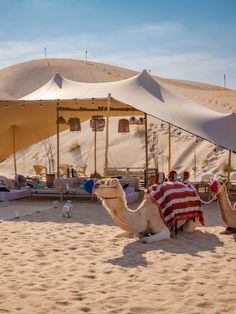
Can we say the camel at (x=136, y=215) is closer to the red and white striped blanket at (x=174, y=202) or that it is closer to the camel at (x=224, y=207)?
the red and white striped blanket at (x=174, y=202)

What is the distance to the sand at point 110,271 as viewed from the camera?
5.15m

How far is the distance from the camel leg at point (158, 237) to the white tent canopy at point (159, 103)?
462 cm

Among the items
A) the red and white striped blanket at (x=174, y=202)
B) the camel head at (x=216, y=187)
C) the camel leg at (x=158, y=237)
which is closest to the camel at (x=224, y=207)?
the camel head at (x=216, y=187)

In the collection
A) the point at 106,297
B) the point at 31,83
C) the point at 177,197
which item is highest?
the point at 31,83

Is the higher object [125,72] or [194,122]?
[125,72]

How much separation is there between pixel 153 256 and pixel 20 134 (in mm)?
11818

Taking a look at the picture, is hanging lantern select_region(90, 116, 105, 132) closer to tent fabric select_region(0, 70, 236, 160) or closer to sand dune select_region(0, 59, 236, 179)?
tent fabric select_region(0, 70, 236, 160)

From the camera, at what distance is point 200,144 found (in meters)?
27.5

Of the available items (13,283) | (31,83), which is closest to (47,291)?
(13,283)

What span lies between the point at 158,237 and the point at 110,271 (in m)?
1.89

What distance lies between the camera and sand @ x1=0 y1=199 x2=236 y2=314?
5152mm

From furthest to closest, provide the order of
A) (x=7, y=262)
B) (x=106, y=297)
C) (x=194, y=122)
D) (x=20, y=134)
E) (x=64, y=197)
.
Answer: (x=20, y=134)
(x=64, y=197)
(x=194, y=122)
(x=7, y=262)
(x=106, y=297)

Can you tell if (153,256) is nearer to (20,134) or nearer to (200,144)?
(20,134)

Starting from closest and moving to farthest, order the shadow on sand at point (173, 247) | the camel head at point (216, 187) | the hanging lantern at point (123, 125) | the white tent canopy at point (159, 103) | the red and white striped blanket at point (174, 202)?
the shadow on sand at point (173, 247), the red and white striped blanket at point (174, 202), the camel head at point (216, 187), the white tent canopy at point (159, 103), the hanging lantern at point (123, 125)
